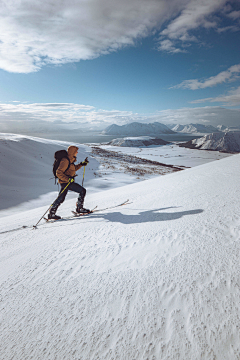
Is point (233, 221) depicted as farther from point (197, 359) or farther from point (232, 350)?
point (197, 359)

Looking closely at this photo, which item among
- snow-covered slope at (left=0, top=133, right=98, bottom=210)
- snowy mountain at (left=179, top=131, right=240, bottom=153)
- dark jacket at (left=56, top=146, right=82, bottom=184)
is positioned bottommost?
snow-covered slope at (left=0, top=133, right=98, bottom=210)

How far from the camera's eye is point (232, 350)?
43.9 inches

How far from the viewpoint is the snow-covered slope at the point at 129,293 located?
4.03 ft

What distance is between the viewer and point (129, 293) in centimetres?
162

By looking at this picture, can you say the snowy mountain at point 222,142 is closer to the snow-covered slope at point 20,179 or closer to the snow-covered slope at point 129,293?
the snow-covered slope at point 20,179

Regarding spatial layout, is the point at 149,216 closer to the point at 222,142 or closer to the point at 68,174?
the point at 68,174

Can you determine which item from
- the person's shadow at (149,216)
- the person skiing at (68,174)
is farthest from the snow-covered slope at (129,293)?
the person skiing at (68,174)

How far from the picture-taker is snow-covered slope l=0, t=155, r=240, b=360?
4.03 feet

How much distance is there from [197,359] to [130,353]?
46 cm

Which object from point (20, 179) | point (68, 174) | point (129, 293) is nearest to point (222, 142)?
point (20, 179)

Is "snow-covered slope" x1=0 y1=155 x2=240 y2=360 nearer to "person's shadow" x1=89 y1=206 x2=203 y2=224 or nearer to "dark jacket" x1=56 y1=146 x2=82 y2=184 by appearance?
"person's shadow" x1=89 y1=206 x2=203 y2=224

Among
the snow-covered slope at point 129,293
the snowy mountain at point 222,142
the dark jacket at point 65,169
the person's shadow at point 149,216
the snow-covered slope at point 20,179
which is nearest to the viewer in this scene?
the snow-covered slope at point 129,293

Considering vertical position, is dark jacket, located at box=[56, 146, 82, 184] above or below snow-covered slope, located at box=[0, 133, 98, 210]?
above

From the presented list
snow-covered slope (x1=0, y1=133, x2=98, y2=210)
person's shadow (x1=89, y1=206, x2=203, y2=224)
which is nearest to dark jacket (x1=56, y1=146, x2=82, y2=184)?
person's shadow (x1=89, y1=206, x2=203, y2=224)
